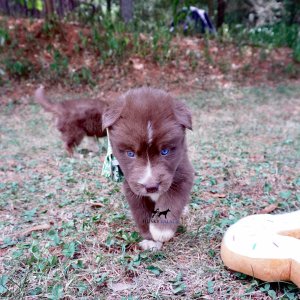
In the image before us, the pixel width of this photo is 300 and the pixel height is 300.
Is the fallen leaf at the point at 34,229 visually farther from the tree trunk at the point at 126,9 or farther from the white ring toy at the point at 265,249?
the tree trunk at the point at 126,9

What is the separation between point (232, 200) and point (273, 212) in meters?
0.40

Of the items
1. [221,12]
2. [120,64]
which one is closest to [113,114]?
[120,64]

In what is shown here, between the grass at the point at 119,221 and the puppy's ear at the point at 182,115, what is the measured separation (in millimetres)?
925

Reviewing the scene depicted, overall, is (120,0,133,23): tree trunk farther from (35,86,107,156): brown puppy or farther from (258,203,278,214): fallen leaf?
(258,203,278,214): fallen leaf

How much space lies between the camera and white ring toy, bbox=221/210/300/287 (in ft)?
7.77

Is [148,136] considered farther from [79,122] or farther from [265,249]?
[79,122]

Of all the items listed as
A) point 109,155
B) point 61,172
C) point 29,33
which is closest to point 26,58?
point 29,33

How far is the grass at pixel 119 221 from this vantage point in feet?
8.21

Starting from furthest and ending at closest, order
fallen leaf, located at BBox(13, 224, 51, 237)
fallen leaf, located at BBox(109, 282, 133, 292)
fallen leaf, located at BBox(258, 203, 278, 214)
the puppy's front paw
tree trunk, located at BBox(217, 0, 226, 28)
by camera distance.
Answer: tree trunk, located at BBox(217, 0, 226, 28), fallen leaf, located at BBox(258, 203, 278, 214), fallen leaf, located at BBox(13, 224, 51, 237), the puppy's front paw, fallen leaf, located at BBox(109, 282, 133, 292)

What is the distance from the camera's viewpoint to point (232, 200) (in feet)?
12.7

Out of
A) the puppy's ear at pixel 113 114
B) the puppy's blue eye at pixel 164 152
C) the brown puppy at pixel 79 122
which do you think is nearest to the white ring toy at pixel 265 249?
the puppy's blue eye at pixel 164 152

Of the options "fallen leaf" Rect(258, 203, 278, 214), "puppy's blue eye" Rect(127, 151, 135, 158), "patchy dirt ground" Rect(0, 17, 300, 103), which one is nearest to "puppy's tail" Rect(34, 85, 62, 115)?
"fallen leaf" Rect(258, 203, 278, 214)

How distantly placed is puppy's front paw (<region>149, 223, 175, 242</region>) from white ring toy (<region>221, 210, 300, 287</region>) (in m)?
0.44

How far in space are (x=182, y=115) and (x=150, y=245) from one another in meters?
0.99
